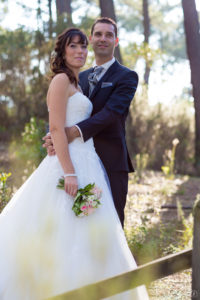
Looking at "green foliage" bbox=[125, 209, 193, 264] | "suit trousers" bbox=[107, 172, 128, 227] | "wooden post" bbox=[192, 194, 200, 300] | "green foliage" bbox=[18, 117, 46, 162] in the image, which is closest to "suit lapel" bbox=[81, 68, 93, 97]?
"suit trousers" bbox=[107, 172, 128, 227]

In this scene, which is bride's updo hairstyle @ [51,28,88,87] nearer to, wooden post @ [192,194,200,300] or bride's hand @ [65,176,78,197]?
bride's hand @ [65,176,78,197]

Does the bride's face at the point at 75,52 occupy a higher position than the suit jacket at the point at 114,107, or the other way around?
the bride's face at the point at 75,52

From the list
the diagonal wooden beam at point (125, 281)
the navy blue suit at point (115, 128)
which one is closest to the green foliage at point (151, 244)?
the navy blue suit at point (115, 128)

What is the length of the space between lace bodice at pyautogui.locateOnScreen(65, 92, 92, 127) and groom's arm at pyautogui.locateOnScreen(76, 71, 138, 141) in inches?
3.1

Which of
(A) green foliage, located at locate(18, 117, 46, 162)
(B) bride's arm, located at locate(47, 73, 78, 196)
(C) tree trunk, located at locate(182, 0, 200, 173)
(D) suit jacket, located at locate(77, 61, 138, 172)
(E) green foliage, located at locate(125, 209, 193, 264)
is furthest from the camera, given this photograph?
(C) tree trunk, located at locate(182, 0, 200, 173)

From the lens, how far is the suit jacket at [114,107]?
3.21 m

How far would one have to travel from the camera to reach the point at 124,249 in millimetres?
2883

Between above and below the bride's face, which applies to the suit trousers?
below

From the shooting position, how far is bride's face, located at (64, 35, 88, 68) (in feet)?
9.94

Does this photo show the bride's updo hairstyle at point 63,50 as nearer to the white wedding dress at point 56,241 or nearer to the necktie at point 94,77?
the white wedding dress at point 56,241

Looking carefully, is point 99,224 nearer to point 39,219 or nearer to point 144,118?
point 39,219

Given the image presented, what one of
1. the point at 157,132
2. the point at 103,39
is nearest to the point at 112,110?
the point at 103,39

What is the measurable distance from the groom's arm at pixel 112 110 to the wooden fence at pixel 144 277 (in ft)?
3.61

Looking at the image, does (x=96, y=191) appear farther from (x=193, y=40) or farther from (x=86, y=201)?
(x=193, y=40)
